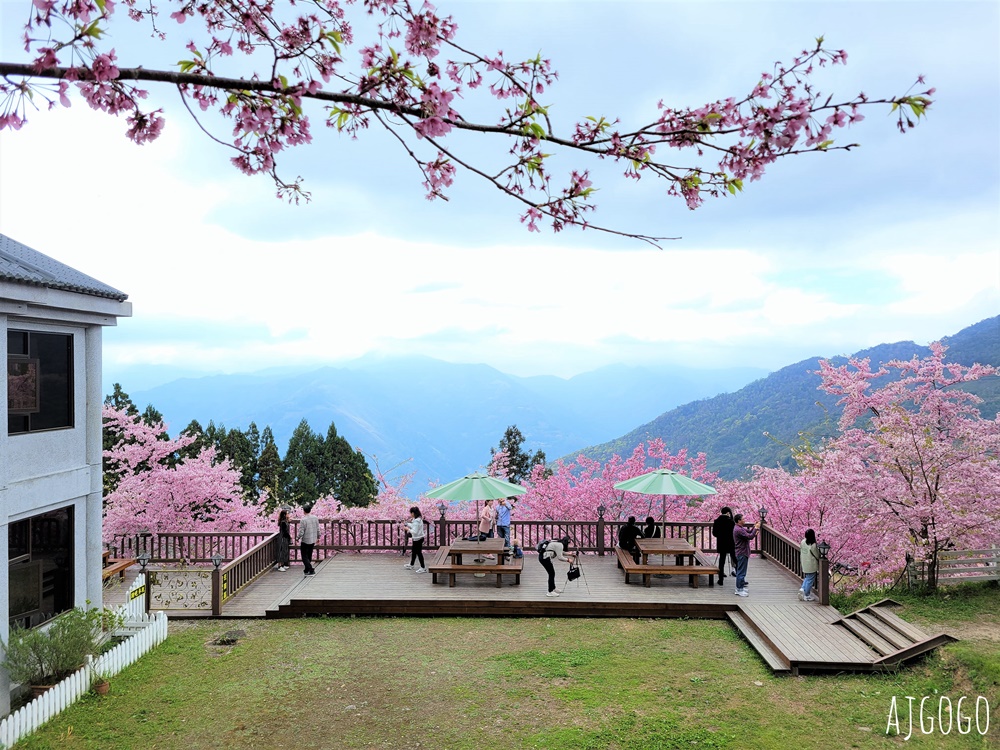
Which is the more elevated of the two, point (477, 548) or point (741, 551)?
point (741, 551)

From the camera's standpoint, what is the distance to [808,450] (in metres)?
22.3

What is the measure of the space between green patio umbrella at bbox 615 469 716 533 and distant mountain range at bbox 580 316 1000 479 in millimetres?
51363

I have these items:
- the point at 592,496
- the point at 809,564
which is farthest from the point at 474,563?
the point at 592,496

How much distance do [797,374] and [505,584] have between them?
117 meters

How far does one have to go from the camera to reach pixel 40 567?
10.0 m

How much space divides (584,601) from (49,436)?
9.82m

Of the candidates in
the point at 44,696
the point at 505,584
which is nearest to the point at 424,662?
the point at 505,584

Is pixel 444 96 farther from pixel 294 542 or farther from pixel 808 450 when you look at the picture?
pixel 808 450

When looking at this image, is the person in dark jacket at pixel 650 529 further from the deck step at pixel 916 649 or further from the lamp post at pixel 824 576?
the deck step at pixel 916 649

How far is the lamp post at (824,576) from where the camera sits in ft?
41.1

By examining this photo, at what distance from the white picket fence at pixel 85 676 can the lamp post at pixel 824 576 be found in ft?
40.5

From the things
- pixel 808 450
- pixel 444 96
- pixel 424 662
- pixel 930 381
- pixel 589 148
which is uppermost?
pixel 444 96

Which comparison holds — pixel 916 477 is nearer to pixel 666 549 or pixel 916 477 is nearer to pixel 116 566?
pixel 666 549

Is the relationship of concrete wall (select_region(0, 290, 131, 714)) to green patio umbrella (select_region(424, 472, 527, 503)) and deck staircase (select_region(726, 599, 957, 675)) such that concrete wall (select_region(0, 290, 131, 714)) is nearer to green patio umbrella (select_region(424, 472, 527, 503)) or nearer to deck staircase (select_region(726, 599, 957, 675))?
green patio umbrella (select_region(424, 472, 527, 503))
